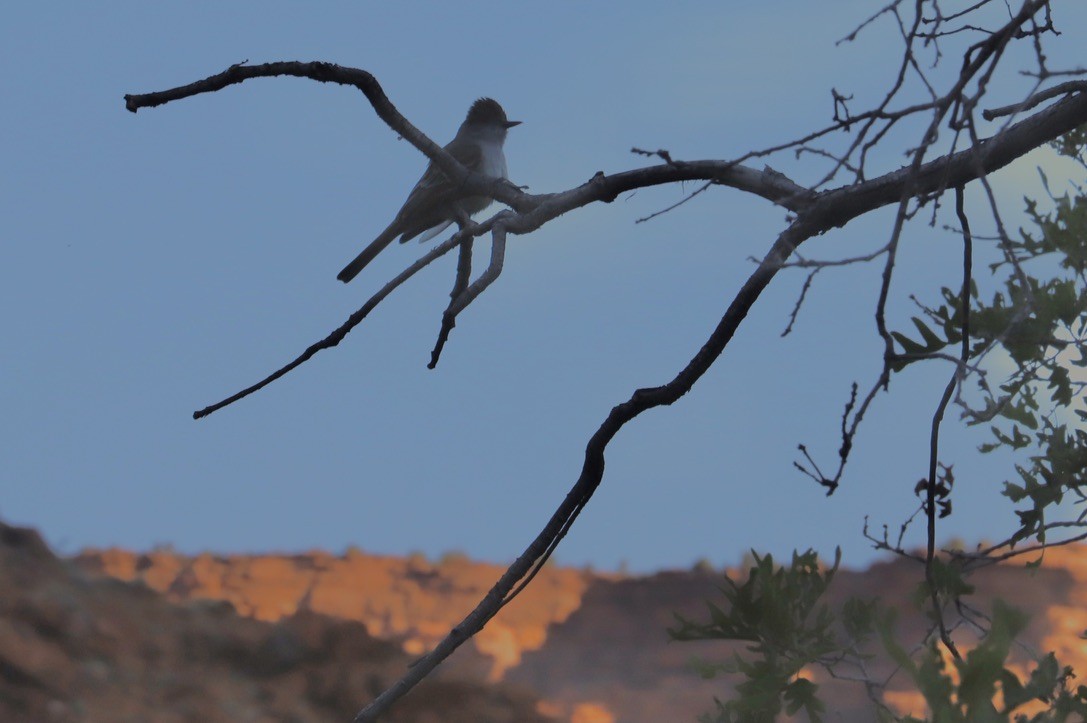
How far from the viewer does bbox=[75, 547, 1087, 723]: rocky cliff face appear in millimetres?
10211

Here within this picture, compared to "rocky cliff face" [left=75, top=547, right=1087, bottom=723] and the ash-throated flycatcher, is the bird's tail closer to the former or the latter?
the ash-throated flycatcher

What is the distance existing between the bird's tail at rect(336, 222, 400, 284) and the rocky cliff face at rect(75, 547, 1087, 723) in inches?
197

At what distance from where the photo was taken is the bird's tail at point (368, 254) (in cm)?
595

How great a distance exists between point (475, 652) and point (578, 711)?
3.76 feet

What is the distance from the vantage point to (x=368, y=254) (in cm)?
610

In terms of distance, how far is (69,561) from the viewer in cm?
1135

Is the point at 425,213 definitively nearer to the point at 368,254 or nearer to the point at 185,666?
the point at 368,254

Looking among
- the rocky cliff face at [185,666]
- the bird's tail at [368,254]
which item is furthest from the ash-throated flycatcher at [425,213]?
the rocky cliff face at [185,666]

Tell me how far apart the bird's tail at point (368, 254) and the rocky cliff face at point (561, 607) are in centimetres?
502

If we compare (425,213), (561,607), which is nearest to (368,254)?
(425,213)

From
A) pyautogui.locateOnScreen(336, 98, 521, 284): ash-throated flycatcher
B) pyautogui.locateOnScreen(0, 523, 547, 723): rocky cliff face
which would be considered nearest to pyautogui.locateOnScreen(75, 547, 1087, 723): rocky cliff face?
pyautogui.locateOnScreen(0, 523, 547, 723): rocky cliff face

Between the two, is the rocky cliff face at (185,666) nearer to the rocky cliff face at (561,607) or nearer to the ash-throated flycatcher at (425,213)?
the rocky cliff face at (561,607)

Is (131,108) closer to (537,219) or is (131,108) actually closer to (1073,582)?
(537,219)

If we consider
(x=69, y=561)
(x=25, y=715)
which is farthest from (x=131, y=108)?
(x=69, y=561)
